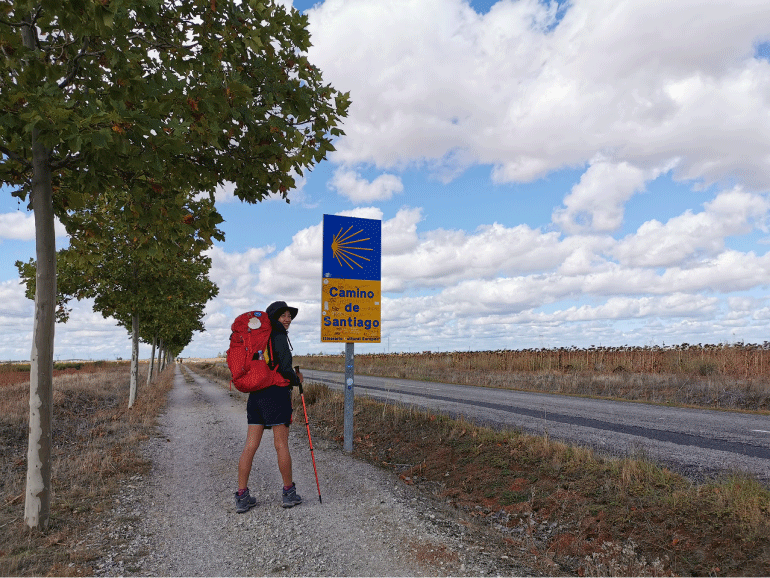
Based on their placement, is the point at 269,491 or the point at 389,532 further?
the point at 269,491

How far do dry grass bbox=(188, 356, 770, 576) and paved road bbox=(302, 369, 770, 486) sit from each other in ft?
4.33

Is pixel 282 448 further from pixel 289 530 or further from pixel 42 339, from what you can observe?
pixel 42 339

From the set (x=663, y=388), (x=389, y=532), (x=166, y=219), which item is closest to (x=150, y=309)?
(x=166, y=219)

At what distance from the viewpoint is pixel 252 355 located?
517 centimetres

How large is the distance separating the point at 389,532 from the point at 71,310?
14.3 m

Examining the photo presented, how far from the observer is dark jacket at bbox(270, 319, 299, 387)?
5266mm

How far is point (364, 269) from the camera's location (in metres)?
8.72

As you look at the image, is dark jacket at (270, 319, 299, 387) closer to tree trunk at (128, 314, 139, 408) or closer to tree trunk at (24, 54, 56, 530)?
tree trunk at (24, 54, 56, 530)

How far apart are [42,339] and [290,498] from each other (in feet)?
10.3

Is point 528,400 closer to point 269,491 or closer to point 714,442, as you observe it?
point 714,442

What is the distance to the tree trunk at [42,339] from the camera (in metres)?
4.82

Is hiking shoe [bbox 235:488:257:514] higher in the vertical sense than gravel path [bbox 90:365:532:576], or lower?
higher

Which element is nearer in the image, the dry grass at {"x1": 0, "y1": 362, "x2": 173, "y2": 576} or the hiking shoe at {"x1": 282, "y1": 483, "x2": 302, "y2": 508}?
the dry grass at {"x1": 0, "y1": 362, "x2": 173, "y2": 576}

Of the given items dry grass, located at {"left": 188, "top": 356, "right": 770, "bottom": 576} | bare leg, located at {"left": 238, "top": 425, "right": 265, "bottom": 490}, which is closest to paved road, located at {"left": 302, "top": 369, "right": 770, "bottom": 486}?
dry grass, located at {"left": 188, "top": 356, "right": 770, "bottom": 576}
